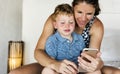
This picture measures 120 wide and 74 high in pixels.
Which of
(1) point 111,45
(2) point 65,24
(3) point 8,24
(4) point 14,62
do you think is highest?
(2) point 65,24

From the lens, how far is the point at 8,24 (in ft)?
8.84

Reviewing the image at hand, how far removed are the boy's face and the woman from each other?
56mm

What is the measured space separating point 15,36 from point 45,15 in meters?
→ 0.46

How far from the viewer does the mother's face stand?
1688 millimetres

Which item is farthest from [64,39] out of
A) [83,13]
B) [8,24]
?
[8,24]

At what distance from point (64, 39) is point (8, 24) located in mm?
1146

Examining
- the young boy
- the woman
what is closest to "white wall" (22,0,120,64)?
the woman

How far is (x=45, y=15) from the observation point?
2.55m

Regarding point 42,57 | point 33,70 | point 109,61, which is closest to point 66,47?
point 42,57

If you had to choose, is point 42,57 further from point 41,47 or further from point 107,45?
point 107,45

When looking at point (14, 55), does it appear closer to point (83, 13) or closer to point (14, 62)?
point (14, 62)

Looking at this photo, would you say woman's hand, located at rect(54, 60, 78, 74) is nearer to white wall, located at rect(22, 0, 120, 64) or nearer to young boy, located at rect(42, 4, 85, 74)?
young boy, located at rect(42, 4, 85, 74)

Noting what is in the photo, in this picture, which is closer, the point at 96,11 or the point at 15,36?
the point at 96,11

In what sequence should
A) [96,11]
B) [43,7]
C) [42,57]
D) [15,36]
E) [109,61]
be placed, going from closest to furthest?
[42,57] < [96,11] < [109,61] < [43,7] < [15,36]
